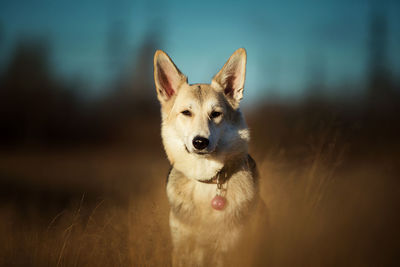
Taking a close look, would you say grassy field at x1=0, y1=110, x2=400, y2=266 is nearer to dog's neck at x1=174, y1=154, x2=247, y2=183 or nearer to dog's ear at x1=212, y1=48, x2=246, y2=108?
dog's neck at x1=174, y1=154, x2=247, y2=183

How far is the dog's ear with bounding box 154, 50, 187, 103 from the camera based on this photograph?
296 centimetres

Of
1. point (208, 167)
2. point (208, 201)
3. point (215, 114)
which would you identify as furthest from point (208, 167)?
point (215, 114)

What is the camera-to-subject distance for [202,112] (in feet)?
9.35

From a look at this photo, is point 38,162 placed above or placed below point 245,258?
below

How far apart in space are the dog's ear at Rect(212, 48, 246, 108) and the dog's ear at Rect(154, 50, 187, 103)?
43 centimetres

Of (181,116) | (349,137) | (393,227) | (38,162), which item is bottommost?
(38,162)

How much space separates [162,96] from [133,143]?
27.8 ft

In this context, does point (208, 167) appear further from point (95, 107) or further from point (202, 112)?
point (95, 107)

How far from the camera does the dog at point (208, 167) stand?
Result: 8.41 ft

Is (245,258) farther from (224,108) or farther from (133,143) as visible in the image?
(133,143)

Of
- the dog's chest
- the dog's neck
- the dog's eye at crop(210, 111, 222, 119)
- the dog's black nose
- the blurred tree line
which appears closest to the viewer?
the dog's black nose

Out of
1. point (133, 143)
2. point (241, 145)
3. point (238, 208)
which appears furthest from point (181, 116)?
point (133, 143)

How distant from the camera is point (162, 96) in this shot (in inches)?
125

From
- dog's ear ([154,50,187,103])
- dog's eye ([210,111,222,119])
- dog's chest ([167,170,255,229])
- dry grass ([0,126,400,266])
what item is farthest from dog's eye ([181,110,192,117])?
dry grass ([0,126,400,266])
